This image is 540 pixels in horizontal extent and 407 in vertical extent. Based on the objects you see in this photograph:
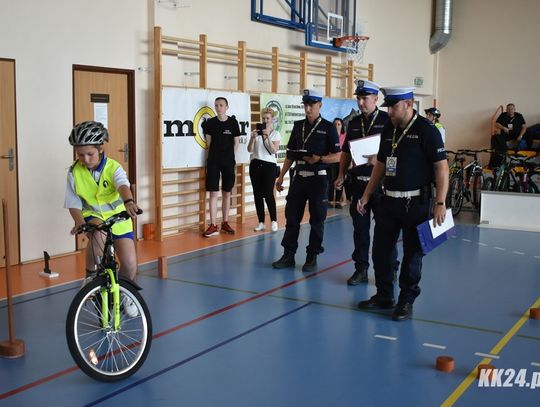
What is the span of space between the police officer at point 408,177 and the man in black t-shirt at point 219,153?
4075 millimetres

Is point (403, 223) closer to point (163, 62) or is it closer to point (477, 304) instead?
point (477, 304)

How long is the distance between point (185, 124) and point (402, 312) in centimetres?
463

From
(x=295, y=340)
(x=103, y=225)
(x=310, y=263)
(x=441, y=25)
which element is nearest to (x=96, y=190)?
(x=103, y=225)

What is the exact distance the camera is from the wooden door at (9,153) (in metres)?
7.04

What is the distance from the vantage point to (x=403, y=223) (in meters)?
5.16

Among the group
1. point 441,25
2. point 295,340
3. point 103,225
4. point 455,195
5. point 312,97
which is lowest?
point 295,340

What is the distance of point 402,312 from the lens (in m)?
5.32

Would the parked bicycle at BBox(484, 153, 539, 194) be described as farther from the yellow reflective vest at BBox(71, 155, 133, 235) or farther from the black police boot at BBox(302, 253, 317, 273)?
the yellow reflective vest at BBox(71, 155, 133, 235)

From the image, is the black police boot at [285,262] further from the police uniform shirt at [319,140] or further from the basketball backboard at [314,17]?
the basketball backboard at [314,17]

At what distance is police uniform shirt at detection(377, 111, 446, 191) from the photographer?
4.99 meters

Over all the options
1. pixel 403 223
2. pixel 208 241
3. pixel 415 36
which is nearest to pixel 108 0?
pixel 208 241

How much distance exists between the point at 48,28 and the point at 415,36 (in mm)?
10607

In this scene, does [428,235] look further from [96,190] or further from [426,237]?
[96,190]

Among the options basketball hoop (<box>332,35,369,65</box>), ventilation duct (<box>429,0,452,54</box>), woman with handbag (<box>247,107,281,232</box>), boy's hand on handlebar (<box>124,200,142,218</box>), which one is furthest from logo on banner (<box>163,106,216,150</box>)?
ventilation duct (<box>429,0,452,54</box>)
